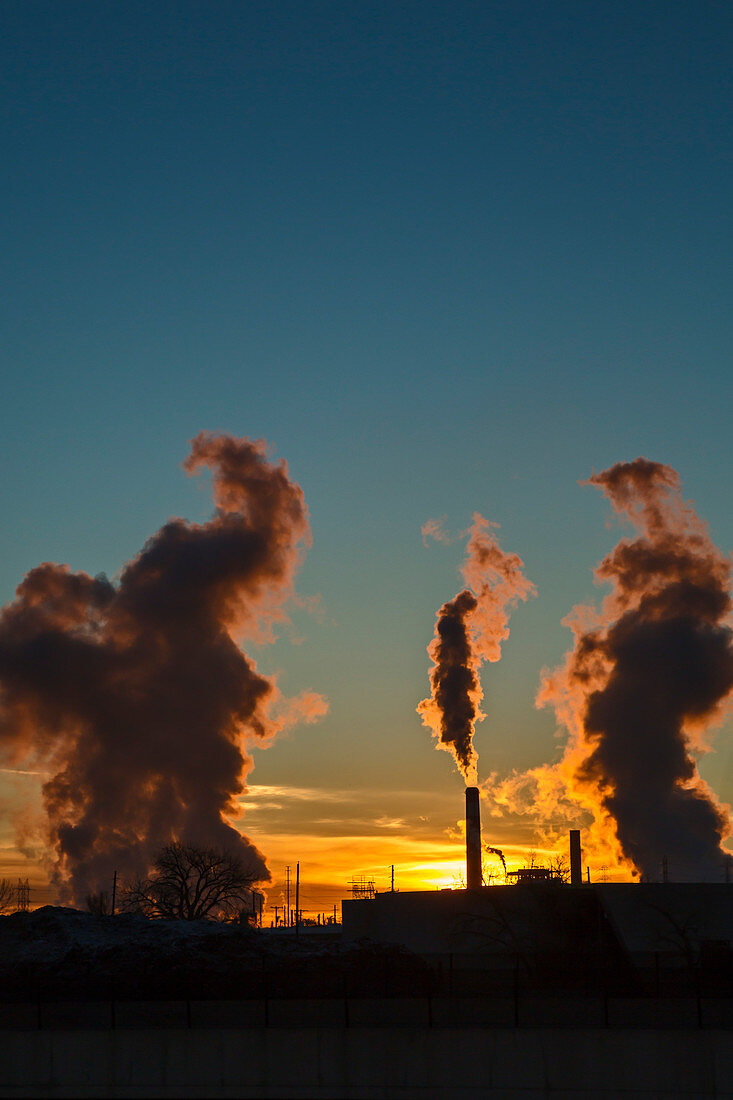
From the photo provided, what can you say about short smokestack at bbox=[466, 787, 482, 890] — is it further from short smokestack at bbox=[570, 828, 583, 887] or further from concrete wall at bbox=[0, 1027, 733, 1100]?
concrete wall at bbox=[0, 1027, 733, 1100]

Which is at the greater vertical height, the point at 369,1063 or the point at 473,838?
the point at 473,838

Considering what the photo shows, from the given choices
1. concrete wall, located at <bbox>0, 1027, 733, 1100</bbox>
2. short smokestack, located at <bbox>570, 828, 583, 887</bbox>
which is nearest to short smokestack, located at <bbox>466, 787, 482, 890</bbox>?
short smokestack, located at <bbox>570, 828, 583, 887</bbox>

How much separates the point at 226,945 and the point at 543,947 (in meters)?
15.8

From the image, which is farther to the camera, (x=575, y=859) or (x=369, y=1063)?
(x=575, y=859)

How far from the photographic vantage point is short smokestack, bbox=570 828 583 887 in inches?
3110

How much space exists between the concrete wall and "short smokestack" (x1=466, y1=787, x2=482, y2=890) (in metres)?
38.6

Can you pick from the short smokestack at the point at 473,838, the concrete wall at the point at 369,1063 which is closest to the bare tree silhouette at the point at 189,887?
the short smokestack at the point at 473,838

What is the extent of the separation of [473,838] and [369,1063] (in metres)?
41.7

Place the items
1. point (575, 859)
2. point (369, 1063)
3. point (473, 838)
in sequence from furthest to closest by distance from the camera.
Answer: point (575, 859), point (473, 838), point (369, 1063)

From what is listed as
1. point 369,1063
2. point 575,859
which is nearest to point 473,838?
point 575,859

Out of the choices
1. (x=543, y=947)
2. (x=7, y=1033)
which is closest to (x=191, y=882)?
(x=543, y=947)

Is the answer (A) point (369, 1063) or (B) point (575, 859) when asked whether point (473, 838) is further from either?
(A) point (369, 1063)

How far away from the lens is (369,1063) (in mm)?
26406

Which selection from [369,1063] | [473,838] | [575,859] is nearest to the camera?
[369,1063]
